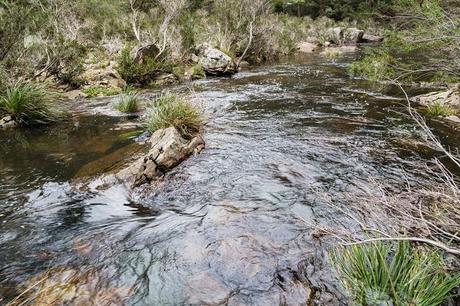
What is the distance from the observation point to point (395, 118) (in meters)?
8.80

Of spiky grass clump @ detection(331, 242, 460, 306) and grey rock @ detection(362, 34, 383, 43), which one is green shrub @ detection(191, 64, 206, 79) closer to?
spiky grass clump @ detection(331, 242, 460, 306)

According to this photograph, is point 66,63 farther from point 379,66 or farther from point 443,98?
point 443,98

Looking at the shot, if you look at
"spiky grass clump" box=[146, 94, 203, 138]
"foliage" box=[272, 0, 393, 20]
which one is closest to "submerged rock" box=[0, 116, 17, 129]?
"spiky grass clump" box=[146, 94, 203, 138]

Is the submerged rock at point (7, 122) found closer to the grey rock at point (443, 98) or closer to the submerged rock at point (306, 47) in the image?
the grey rock at point (443, 98)

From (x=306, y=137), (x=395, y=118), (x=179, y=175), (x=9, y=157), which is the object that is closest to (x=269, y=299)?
(x=179, y=175)

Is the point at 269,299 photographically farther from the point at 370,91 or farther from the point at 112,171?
the point at 370,91

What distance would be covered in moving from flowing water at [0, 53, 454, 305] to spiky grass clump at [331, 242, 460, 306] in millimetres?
395

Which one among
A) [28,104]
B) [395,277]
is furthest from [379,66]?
[28,104]

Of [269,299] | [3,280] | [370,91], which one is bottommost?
[370,91]

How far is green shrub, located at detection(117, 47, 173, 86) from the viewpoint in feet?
48.7

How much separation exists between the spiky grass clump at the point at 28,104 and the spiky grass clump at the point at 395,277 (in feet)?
29.5

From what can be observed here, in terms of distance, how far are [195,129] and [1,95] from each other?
542 centimetres

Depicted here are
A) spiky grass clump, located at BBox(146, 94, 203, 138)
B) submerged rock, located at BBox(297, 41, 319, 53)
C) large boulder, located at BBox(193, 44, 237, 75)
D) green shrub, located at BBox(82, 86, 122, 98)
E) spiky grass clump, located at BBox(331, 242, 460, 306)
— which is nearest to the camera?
spiky grass clump, located at BBox(331, 242, 460, 306)

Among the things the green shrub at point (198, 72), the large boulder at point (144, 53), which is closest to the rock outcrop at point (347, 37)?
the green shrub at point (198, 72)
